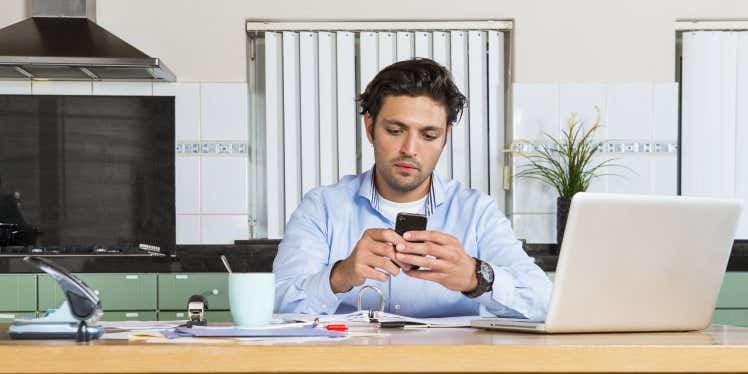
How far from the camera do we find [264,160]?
495 centimetres

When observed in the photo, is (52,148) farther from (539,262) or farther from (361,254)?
(361,254)

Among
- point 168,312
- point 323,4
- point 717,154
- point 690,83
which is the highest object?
point 323,4

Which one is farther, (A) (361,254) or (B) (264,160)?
(B) (264,160)

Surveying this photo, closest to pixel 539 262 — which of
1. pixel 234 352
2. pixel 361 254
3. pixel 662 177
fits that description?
pixel 662 177

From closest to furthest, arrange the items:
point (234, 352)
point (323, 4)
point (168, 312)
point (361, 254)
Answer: point (234, 352) → point (361, 254) → point (168, 312) → point (323, 4)

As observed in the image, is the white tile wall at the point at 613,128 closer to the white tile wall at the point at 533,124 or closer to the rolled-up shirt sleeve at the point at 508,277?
the white tile wall at the point at 533,124

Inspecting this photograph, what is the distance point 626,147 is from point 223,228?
187 cm

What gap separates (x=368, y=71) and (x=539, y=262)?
4.01 feet

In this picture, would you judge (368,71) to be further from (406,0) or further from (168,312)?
(168,312)

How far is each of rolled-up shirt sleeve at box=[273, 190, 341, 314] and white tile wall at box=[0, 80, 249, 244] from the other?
6.60 ft

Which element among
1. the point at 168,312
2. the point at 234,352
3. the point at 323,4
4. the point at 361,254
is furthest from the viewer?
the point at 323,4

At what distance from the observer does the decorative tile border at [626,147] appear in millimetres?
4793

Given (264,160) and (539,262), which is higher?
(264,160)

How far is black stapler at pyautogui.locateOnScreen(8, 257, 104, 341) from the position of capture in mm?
1528
